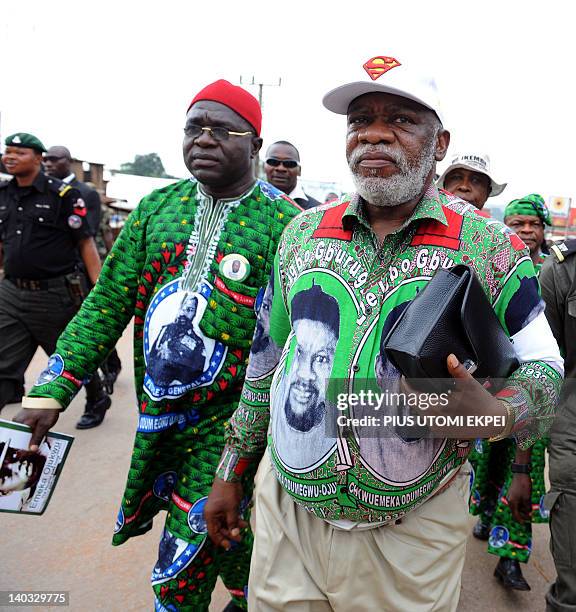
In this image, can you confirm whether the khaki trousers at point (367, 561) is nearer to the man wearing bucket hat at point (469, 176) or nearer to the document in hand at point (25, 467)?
the document in hand at point (25, 467)

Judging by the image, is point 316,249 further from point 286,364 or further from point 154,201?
point 154,201

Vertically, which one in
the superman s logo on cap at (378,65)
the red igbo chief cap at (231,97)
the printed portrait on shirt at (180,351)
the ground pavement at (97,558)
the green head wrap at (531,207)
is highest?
the superman s logo on cap at (378,65)

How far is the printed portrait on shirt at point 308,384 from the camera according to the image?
1638 millimetres

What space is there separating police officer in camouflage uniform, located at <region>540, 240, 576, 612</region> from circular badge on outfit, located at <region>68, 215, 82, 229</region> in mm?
3374

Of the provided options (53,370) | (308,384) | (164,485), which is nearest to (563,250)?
(308,384)

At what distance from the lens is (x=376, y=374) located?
1.56 m

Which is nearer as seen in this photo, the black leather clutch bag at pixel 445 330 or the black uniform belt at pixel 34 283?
the black leather clutch bag at pixel 445 330

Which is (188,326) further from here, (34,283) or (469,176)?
(34,283)

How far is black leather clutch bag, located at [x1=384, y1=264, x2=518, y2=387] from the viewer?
1.30m

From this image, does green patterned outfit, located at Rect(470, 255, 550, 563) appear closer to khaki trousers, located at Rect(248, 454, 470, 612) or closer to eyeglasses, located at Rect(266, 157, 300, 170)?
khaki trousers, located at Rect(248, 454, 470, 612)

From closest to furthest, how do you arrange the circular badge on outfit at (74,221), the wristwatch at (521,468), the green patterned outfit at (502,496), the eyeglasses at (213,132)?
the eyeglasses at (213,132), the wristwatch at (521,468), the green patterned outfit at (502,496), the circular badge on outfit at (74,221)

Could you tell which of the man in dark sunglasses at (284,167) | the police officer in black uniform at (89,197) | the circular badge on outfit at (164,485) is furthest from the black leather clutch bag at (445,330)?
the man in dark sunglasses at (284,167)

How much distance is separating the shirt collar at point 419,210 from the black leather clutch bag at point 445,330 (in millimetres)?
270

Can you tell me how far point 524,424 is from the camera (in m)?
1.52
